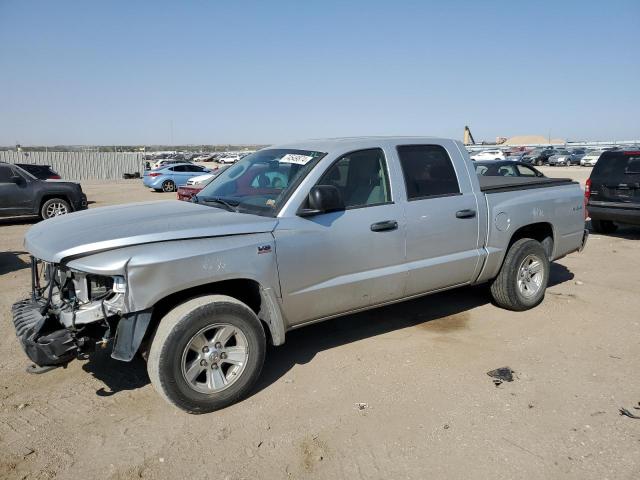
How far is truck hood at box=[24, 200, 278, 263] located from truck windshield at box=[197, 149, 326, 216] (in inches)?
7.6

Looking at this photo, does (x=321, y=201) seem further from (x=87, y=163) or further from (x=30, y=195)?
(x=87, y=163)

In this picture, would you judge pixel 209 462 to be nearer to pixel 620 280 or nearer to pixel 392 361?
pixel 392 361

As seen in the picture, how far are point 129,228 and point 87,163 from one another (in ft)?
122

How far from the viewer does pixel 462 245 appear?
495 centimetres

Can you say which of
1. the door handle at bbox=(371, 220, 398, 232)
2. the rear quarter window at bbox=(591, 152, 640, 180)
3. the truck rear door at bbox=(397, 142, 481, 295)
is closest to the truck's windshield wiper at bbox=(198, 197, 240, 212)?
the door handle at bbox=(371, 220, 398, 232)

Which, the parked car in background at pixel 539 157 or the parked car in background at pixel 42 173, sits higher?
the parked car in background at pixel 539 157

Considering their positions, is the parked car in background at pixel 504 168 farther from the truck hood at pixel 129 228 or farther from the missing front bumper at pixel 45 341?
the missing front bumper at pixel 45 341

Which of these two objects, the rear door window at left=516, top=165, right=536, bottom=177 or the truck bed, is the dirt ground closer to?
the truck bed

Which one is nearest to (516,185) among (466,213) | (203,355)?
(466,213)

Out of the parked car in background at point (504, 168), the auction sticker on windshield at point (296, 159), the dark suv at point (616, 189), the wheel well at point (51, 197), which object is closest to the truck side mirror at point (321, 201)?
the auction sticker on windshield at point (296, 159)

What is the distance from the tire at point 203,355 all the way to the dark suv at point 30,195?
36.9 ft

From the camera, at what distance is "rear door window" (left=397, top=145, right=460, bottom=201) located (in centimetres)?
466

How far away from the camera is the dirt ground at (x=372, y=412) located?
3.05 meters

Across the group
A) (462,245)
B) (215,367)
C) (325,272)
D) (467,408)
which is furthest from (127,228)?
(462,245)
